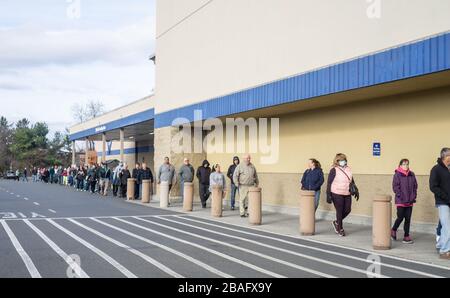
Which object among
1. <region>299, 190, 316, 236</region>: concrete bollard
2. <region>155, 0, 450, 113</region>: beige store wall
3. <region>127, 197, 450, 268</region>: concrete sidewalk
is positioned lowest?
<region>127, 197, 450, 268</region>: concrete sidewalk

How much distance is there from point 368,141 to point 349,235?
389 centimetres

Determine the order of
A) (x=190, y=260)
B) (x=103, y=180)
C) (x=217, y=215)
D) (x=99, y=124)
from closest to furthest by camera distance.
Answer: (x=190, y=260) < (x=217, y=215) < (x=103, y=180) < (x=99, y=124)

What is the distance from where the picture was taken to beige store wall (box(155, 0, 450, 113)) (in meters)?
13.9

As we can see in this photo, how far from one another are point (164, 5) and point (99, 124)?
18.8 meters

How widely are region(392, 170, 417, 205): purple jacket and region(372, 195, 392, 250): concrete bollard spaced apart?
798 mm

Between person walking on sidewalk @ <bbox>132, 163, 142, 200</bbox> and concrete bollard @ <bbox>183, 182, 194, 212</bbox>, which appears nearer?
concrete bollard @ <bbox>183, 182, 194, 212</bbox>

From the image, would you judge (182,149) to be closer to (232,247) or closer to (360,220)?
(360,220)

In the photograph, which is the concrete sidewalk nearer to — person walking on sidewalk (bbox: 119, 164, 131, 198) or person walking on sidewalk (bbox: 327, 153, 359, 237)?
person walking on sidewalk (bbox: 327, 153, 359, 237)

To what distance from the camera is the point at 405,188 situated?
1229 centimetres

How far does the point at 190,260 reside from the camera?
9.62 meters

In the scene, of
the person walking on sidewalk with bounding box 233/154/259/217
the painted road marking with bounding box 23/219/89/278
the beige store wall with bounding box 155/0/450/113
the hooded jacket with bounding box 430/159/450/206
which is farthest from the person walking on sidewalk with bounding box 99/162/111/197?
the hooded jacket with bounding box 430/159/450/206
